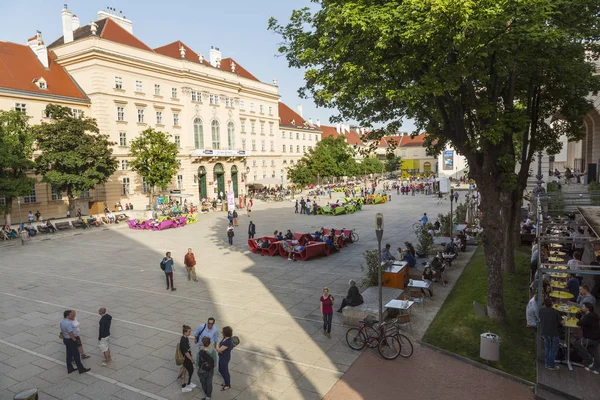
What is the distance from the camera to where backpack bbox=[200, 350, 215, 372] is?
8.12m

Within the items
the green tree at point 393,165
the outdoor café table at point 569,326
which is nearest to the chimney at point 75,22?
the outdoor café table at point 569,326

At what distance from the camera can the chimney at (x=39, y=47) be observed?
139ft

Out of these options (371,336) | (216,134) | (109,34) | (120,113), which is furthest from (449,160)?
(371,336)

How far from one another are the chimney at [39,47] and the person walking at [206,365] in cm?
4494

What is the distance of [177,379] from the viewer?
367 inches

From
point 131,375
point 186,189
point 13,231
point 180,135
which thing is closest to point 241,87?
point 180,135

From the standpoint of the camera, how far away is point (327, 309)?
11273mm

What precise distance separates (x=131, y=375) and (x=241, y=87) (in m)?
55.4

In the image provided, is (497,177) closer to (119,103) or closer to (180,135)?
(119,103)

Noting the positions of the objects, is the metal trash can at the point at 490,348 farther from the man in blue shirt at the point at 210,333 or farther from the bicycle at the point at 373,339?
the man in blue shirt at the point at 210,333

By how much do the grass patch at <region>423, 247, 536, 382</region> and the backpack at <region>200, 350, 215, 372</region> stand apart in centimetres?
587

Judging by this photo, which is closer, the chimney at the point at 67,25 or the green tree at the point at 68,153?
the green tree at the point at 68,153

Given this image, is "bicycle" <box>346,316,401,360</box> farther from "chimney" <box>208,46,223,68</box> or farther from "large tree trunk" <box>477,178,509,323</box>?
"chimney" <box>208,46,223,68</box>

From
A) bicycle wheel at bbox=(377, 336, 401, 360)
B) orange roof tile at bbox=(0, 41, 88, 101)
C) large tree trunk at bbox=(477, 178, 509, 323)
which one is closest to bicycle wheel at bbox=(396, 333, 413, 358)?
bicycle wheel at bbox=(377, 336, 401, 360)
